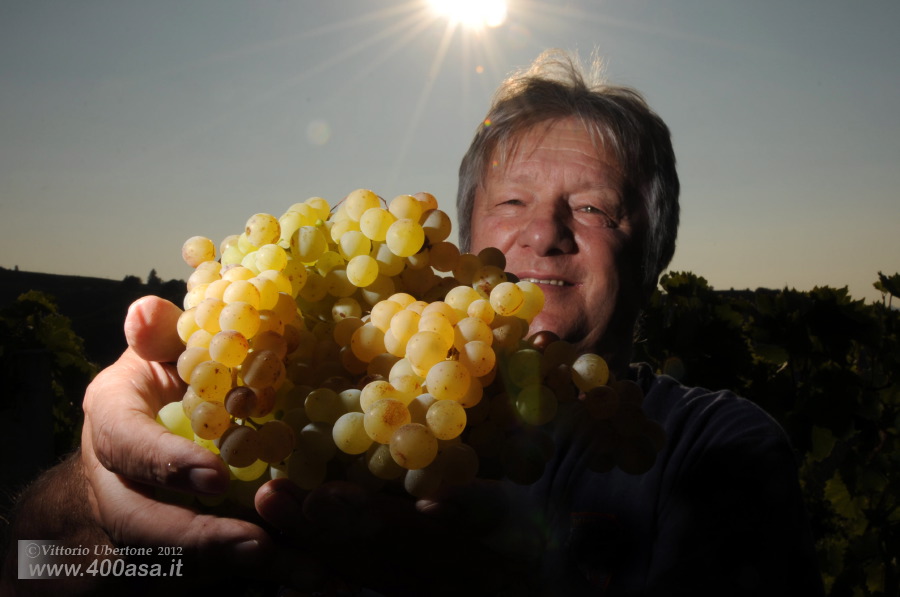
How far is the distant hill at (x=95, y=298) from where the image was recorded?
674 centimetres

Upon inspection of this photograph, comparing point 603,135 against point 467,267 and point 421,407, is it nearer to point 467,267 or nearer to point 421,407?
point 467,267

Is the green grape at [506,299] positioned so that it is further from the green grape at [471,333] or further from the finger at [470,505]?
the finger at [470,505]

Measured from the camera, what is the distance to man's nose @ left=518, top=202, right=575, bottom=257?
1627 mm

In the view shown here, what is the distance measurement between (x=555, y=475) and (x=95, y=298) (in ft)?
32.3

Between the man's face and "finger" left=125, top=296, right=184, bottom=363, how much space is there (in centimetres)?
96

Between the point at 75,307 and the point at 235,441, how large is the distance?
9.98 m

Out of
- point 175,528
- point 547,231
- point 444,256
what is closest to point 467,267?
point 444,256

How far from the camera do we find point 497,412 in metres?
0.79

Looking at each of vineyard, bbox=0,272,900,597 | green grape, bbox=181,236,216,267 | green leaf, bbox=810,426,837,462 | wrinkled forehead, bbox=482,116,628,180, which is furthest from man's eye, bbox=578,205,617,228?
green leaf, bbox=810,426,837,462

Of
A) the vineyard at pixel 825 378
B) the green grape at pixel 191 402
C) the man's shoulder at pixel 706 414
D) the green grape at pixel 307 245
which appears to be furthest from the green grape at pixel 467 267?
the vineyard at pixel 825 378

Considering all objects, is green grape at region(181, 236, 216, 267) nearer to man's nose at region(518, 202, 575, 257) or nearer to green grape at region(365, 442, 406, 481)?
green grape at region(365, 442, 406, 481)

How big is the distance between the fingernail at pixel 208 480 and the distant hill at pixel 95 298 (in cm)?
541

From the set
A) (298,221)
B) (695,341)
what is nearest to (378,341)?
(298,221)

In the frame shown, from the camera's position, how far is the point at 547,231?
163cm
